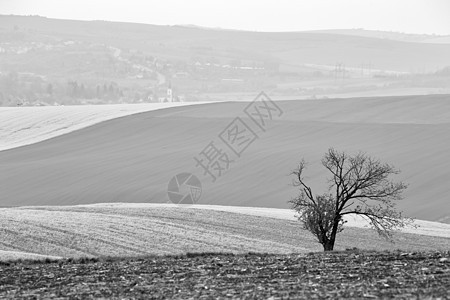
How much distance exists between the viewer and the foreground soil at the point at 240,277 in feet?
46.7

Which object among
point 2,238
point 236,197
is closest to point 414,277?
point 2,238

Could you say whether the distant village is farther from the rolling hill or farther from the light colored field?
the light colored field

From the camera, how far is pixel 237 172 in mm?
46156

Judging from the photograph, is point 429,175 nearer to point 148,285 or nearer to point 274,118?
point 274,118

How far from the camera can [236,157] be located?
162 feet

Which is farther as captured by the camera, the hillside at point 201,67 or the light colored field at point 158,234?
the hillside at point 201,67

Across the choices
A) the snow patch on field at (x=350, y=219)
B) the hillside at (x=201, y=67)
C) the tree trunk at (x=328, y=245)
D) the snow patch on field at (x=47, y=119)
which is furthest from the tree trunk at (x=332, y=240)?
the hillside at (x=201, y=67)

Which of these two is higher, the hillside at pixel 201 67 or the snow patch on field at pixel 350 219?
the hillside at pixel 201 67

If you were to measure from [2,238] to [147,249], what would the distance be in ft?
13.4

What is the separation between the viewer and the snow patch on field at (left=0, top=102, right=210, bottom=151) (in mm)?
64875

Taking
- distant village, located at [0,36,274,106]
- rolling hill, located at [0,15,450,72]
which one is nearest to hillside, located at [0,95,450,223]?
distant village, located at [0,36,274,106]

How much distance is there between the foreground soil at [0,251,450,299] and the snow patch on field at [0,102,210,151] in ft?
142

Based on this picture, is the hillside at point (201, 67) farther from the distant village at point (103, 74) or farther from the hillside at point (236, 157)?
the hillside at point (236, 157)

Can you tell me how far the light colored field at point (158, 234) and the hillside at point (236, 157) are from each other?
5.89 metres
